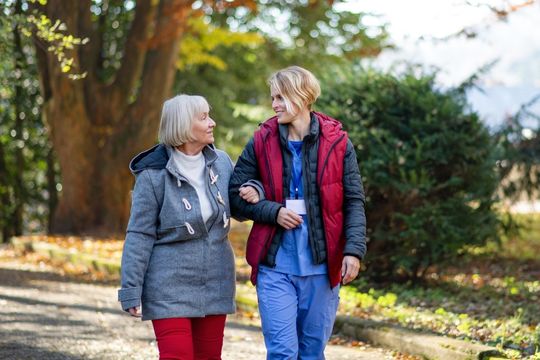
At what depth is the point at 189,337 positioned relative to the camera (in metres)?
4.43

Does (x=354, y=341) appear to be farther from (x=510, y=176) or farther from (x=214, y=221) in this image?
(x=510, y=176)

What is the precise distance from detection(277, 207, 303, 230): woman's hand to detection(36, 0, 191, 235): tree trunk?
12.6 meters

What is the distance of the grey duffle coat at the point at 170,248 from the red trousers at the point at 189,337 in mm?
56

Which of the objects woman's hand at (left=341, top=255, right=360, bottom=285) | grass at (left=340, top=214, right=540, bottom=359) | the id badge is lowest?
grass at (left=340, top=214, right=540, bottom=359)

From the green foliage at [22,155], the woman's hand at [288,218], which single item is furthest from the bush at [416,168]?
the green foliage at [22,155]

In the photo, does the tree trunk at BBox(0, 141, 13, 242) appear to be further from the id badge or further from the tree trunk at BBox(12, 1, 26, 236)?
the id badge

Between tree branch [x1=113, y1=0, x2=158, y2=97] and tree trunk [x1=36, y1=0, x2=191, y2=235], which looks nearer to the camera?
tree trunk [x1=36, y1=0, x2=191, y2=235]

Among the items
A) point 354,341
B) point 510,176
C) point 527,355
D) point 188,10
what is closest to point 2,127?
point 188,10

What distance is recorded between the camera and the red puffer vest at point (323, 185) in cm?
457

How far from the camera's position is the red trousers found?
14.3ft

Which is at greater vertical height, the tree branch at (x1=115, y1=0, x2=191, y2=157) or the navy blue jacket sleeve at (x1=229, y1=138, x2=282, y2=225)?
the tree branch at (x1=115, y1=0, x2=191, y2=157)

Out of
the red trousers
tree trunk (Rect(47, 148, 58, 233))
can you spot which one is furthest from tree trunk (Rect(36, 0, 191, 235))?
the red trousers

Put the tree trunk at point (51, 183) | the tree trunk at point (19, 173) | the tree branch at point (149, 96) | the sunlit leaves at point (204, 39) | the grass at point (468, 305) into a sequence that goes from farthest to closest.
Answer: the tree trunk at point (51, 183)
the sunlit leaves at point (204, 39)
the tree trunk at point (19, 173)
the tree branch at point (149, 96)
the grass at point (468, 305)

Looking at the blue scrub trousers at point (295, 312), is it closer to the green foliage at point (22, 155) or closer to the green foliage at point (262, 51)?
the green foliage at point (22, 155)
